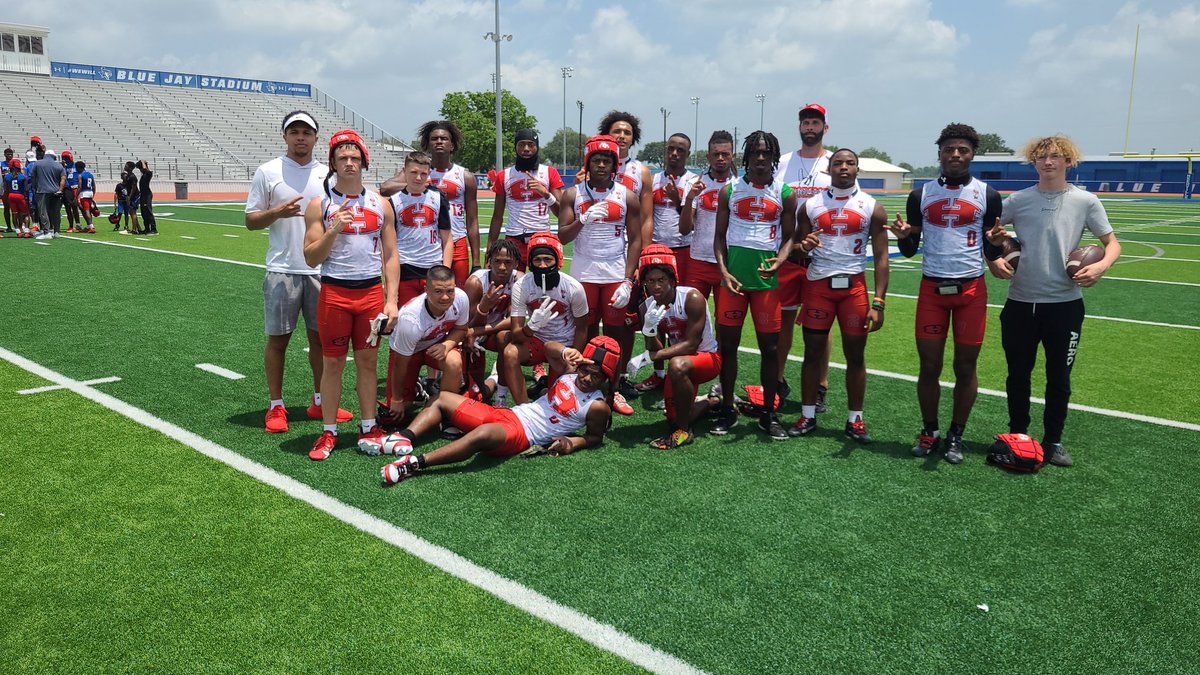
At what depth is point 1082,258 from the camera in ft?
16.4

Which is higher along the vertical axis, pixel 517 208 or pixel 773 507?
pixel 517 208

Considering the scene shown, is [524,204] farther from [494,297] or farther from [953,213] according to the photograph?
[953,213]

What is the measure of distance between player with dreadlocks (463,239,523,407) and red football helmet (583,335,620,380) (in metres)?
0.94

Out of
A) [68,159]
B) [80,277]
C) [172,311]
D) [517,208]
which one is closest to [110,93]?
[68,159]

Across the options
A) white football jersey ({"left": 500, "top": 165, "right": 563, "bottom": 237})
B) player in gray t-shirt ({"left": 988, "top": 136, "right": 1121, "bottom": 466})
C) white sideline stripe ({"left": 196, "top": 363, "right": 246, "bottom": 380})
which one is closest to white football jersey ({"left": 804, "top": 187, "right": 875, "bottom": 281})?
player in gray t-shirt ({"left": 988, "top": 136, "right": 1121, "bottom": 466})

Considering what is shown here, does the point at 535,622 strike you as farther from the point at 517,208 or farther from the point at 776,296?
the point at 517,208

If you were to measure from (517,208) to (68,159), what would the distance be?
16797mm

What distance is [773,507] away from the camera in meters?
4.46

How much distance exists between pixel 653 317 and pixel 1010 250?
7.53 ft

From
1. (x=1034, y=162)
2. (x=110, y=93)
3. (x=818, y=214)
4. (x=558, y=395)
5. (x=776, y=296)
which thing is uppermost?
(x=110, y=93)

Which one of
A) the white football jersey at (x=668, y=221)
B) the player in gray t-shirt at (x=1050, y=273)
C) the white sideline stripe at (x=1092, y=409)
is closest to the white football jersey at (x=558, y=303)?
the white sideline stripe at (x=1092, y=409)

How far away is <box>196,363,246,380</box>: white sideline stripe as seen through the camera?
22.8 feet

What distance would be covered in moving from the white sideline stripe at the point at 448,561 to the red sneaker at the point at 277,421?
38cm

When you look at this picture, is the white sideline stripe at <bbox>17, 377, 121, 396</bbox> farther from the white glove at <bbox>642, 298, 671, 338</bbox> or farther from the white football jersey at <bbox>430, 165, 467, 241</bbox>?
the white glove at <bbox>642, 298, 671, 338</bbox>
